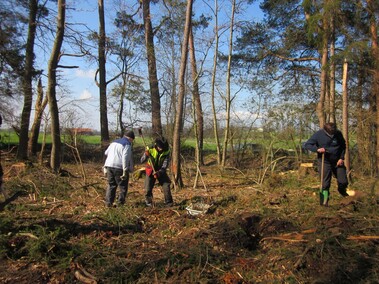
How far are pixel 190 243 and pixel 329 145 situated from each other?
3368 millimetres

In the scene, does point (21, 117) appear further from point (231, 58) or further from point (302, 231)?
point (302, 231)

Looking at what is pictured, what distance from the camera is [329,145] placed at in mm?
6809

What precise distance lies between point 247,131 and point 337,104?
146 inches

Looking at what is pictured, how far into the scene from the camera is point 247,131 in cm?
1559

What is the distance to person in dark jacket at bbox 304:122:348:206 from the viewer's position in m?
6.80

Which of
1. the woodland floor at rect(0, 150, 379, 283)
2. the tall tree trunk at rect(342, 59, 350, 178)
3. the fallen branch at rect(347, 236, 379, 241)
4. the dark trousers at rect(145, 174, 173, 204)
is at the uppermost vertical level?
the tall tree trunk at rect(342, 59, 350, 178)

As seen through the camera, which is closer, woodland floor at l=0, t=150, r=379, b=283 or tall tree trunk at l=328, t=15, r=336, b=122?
woodland floor at l=0, t=150, r=379, b=283

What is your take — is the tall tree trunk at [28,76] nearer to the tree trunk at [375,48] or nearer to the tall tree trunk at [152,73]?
the tall tree trunk at [152,73]

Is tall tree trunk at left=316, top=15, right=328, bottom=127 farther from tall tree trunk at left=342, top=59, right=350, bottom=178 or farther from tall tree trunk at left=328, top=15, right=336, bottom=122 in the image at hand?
tall tree trunk at left=342, top=59, right=350, bottom=178

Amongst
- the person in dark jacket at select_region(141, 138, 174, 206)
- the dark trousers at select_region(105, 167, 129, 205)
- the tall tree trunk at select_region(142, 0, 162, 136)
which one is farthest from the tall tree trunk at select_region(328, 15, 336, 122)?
the dark trousers at select_region(105, 167, 129, 205)

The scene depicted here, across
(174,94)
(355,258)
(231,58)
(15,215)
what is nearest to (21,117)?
(174,94)

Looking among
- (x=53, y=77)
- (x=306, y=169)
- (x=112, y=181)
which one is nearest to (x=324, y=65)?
(x=306, y=169)

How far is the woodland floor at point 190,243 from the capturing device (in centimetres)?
423

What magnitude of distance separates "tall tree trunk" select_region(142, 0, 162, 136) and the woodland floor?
8589 mm
